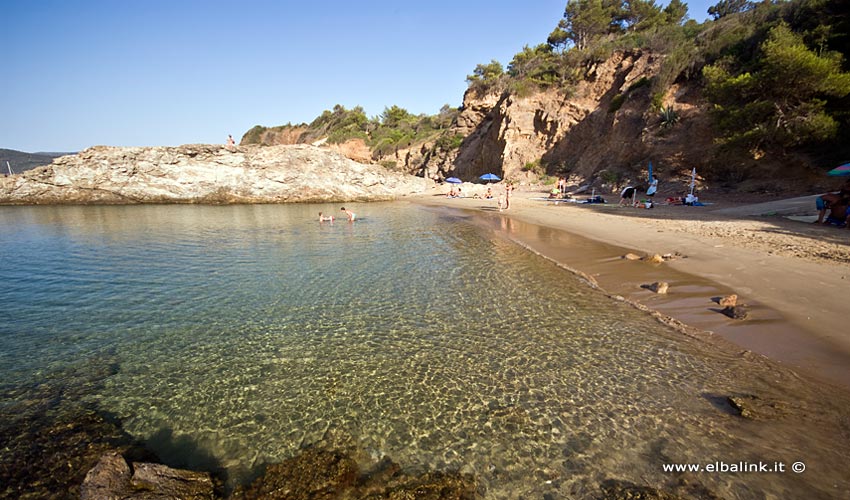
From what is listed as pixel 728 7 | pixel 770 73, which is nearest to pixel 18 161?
pixel 770 73

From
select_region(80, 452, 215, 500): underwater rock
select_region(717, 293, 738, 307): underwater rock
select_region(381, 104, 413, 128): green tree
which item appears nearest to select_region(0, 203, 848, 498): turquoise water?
select_region(80, 452, 215, 500): underwater rock

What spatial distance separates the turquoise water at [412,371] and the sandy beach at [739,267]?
0.73 m

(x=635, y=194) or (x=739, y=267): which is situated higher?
(x=635, y=194)

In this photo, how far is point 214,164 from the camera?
1101 inches

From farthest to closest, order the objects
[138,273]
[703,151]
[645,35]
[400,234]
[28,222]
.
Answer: [645,35] → [703,151] → [28,222] → [400,234] → [138,273]

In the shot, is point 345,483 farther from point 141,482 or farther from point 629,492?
point 629,492

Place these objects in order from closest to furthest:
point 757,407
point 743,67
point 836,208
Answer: point 757,407 → point 836,208 → point 743,67

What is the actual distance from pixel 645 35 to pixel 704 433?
39.3 m

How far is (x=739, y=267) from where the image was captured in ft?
25.6

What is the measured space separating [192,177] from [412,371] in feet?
98.0

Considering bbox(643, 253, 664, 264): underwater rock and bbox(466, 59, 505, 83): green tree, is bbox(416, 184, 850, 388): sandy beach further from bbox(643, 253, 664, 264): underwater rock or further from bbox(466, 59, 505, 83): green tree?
bbox(466, 59, 505, 83): green tree

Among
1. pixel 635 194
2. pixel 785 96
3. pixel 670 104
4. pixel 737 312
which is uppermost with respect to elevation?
pixel 670 104

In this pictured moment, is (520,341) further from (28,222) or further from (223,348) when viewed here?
(28,222)


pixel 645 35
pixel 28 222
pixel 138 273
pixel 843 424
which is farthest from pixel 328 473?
pixel 645 35
